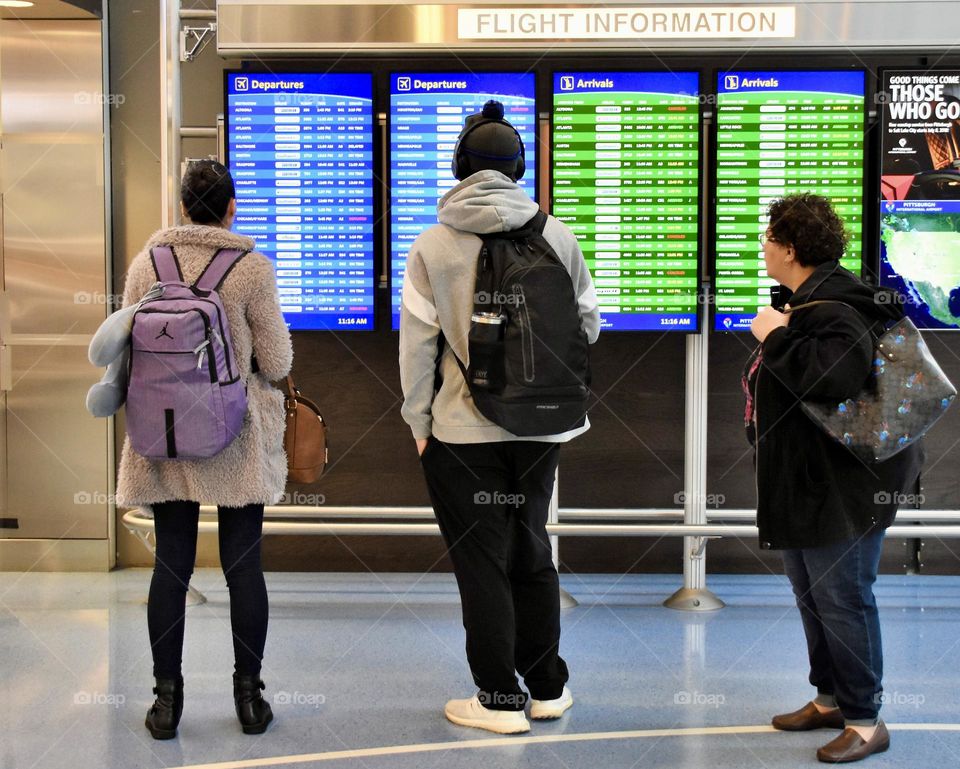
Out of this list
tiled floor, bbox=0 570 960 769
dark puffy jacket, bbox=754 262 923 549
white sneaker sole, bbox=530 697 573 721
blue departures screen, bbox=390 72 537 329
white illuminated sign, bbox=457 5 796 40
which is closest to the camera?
dark puffy jacket, bbox=754 262 923 549

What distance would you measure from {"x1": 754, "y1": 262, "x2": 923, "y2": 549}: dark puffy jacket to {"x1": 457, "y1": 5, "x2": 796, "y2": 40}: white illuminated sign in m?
1.84

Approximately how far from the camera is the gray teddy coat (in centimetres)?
297

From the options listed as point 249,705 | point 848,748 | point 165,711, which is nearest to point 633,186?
point 848,748

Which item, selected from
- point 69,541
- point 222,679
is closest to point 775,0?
point 222,679

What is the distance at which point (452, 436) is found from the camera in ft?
9.62

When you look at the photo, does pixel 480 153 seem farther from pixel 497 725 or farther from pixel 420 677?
pixel 420 677

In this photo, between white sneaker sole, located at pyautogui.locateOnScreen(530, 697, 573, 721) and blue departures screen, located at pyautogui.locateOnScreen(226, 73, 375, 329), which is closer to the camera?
white sneaker sole, located at pyautogui.locateOnScreen(530, 697, 573, 721)

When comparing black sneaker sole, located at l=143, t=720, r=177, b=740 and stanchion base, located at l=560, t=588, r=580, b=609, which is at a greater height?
black sneaker sole, located at l=143, t=720, r=177, b=740

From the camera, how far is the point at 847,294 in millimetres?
2830

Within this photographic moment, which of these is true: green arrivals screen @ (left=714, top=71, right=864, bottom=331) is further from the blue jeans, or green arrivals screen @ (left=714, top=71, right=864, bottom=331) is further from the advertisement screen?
the blue jeans

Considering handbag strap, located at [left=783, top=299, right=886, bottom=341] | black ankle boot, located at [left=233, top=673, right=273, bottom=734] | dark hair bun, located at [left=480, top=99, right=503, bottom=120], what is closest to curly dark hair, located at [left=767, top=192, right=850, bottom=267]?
handbag strap, located at [left=783, top=299, right=886, bottom=341]

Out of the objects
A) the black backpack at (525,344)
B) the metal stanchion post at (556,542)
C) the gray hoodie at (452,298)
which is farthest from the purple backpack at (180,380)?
the metal stanchion post at (556,542)

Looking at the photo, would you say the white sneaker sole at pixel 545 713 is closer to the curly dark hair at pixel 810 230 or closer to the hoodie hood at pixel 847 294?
the hoodie hood at pixel 847 294

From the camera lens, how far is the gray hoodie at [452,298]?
2.93 meters
